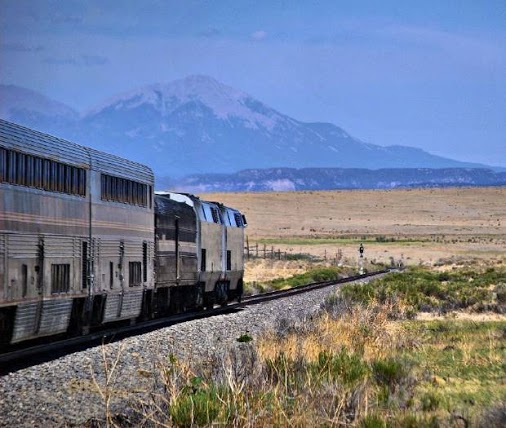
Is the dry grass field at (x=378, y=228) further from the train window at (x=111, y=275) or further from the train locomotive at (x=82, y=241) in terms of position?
the train window at (x=111, y=275)

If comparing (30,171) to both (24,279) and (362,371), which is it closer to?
(24,279)

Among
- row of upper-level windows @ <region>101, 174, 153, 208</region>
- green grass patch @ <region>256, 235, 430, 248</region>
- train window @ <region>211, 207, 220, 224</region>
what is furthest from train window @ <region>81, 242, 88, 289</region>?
green grass patch @ <region>256, 235, 430, 248</region>

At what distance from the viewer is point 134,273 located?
24469mm

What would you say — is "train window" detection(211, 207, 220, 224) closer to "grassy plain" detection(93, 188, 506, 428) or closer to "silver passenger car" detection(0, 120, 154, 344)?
"grassy plain" detection(93, 188, 506, 428)

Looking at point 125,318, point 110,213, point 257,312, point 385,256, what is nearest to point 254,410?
point 110,213

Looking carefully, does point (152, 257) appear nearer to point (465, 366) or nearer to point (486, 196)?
point (465, 366)

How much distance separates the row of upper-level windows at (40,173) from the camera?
16.7m

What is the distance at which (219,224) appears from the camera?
116 feet

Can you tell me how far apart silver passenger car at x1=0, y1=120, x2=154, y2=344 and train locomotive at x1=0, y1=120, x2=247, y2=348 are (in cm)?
2

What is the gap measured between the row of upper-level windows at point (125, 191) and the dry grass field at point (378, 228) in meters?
41.7

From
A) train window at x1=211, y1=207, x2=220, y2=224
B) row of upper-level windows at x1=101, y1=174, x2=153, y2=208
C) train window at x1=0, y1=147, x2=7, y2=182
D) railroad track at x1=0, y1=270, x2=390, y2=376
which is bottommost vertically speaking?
railroad track at x1=0, y1=270, x2=390, y2=376

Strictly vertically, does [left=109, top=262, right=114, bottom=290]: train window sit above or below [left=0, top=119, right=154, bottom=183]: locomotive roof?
below

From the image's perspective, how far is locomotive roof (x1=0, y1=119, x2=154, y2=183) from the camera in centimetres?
1691

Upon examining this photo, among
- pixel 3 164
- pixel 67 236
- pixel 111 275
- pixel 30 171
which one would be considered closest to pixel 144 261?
pixel 111 275
